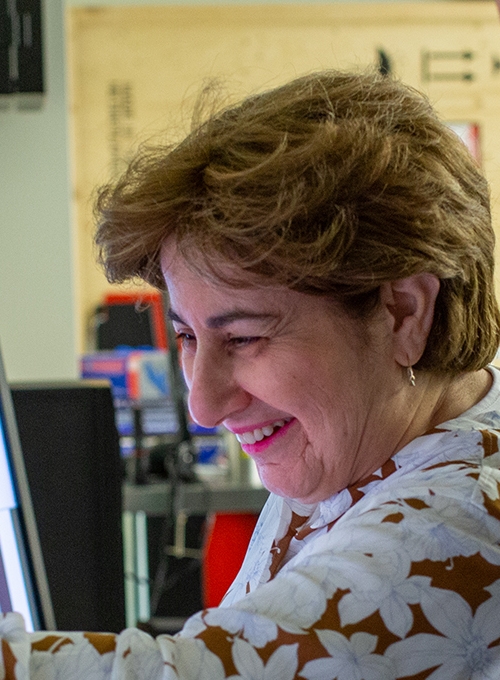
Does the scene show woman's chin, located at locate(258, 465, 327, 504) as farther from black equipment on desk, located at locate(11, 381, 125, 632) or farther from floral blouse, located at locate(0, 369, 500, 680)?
black equipment on desk, located at locate(11, 381, 125, 632)

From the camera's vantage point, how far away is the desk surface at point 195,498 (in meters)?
2.99

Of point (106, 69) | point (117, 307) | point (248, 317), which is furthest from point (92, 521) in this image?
point (106, 69)

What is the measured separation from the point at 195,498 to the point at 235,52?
160 inches

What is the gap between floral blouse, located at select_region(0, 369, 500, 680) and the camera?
0.57 meters

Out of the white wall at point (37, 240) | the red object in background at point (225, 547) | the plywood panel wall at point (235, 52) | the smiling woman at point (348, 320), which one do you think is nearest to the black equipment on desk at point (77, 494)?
the smiling woman at point (348, 320)

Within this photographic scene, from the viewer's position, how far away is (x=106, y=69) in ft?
19.9

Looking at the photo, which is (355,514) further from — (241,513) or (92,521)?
(241,513)

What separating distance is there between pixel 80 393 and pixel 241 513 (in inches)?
79.7

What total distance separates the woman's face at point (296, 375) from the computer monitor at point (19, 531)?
0.74 ft

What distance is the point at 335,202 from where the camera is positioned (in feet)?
2.53

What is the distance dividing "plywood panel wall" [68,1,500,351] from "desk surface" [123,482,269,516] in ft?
→ 10.2

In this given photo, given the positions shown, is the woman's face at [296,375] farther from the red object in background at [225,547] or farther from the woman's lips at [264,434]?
the red object in background at [225,547]

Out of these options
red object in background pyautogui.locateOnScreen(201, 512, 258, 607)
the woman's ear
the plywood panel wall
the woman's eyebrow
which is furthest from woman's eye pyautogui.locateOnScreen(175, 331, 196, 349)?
the plywood panel wall

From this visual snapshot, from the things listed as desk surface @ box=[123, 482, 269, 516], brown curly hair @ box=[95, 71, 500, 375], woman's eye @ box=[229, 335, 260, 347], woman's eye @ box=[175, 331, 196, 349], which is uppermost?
brown curly hair @ box=[95, 71, 500, 375]
